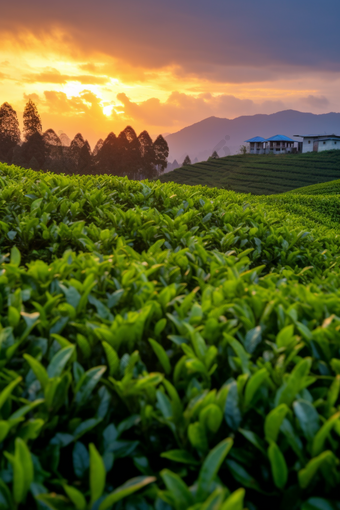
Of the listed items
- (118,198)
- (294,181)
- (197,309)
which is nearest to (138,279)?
(197,309)

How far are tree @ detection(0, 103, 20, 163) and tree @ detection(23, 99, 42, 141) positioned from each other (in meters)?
2.52

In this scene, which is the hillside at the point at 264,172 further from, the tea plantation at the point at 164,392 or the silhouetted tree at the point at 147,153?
the tea plantation at the point at 164,392

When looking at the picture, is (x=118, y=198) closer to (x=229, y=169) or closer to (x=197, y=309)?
(x=197, y=309)

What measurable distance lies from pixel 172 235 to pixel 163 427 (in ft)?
8.72

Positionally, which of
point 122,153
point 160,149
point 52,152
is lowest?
point 52,152

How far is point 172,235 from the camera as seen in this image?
411 centimetres

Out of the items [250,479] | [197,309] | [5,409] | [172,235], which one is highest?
[172,235]

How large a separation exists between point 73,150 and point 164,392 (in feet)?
217

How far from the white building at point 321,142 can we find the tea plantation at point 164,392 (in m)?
73.5

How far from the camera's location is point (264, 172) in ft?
188

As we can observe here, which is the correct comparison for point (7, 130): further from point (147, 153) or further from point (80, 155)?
point (147, 153)

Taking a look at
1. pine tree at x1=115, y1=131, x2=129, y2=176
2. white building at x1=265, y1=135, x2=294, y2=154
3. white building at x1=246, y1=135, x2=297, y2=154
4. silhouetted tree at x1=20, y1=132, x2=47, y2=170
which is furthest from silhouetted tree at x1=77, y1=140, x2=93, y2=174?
white building at x1=265, y1=135, x2=294, y2=154

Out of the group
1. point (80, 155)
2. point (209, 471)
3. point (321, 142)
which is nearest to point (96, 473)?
point (209, 471)

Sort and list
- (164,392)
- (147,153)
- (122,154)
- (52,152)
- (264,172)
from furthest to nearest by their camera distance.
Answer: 1. (147,153)
2. (122,154)
3. (52,152)
4. (264,172)
5. (164,392)
